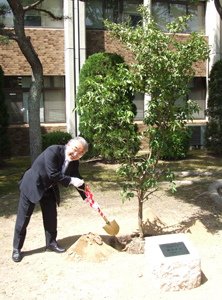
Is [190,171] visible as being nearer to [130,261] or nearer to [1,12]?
[130,261]

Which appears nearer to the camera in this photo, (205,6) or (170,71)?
(170,71)

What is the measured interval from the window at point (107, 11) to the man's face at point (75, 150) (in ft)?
35.5

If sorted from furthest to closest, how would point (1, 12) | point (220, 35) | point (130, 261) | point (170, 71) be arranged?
point (220, 35) < point (1, 12) < point (170, 71) < point (130, 261)

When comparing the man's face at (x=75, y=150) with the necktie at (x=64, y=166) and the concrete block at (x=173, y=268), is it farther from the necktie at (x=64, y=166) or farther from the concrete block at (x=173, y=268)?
the concrete block at (x=173, y=268)

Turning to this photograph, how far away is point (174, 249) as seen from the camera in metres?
3.52

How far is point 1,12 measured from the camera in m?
8.65

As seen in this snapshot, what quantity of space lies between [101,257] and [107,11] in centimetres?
1211

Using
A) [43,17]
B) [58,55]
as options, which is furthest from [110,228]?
[43,17]

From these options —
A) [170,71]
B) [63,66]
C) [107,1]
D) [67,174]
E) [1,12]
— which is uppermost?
[107,1]

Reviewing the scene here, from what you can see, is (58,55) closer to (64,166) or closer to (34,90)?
(34,90)

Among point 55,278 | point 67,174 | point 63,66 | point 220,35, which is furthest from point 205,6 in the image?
point 55,278

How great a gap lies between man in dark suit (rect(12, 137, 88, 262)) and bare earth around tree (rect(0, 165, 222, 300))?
36cm

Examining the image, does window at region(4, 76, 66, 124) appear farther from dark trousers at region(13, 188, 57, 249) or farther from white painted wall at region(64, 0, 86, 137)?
dark trousers at region(13, 188, 57, 249)

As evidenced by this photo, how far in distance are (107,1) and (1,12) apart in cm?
624
